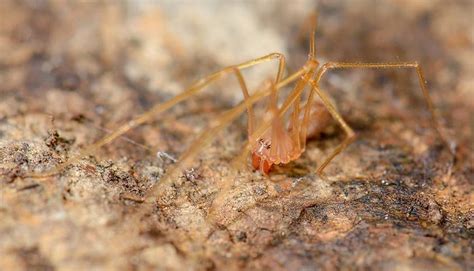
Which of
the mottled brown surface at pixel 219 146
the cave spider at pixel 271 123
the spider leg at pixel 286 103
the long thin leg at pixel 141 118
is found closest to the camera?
the mottled brown surface at pixel 219 146

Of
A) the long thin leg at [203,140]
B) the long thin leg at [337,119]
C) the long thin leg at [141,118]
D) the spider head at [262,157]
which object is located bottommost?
the long thin leg at [337,119]

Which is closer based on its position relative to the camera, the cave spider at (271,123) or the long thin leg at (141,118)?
the long thin leg at (141,118)

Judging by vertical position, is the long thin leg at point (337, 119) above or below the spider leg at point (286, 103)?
below

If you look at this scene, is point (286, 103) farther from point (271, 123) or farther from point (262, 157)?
point (262, 157)

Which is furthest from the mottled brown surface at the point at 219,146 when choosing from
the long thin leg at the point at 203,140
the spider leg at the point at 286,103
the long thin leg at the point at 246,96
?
the long thin leg at the point at 246,96

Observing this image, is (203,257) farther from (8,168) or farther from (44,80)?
(44,80)

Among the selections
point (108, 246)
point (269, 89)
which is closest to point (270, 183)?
point (269, 89)

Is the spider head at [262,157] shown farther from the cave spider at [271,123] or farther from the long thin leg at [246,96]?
the long thin leg at [246,96]

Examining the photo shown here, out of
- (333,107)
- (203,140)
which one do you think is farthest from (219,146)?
(333,107)

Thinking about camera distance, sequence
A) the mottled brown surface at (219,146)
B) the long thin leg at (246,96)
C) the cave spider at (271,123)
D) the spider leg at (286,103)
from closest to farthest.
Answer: the mottled brown surface at (219,146)
the cave spider at (271,123)
the spider leg at (286,103)
the long thin leg at (246,96)
